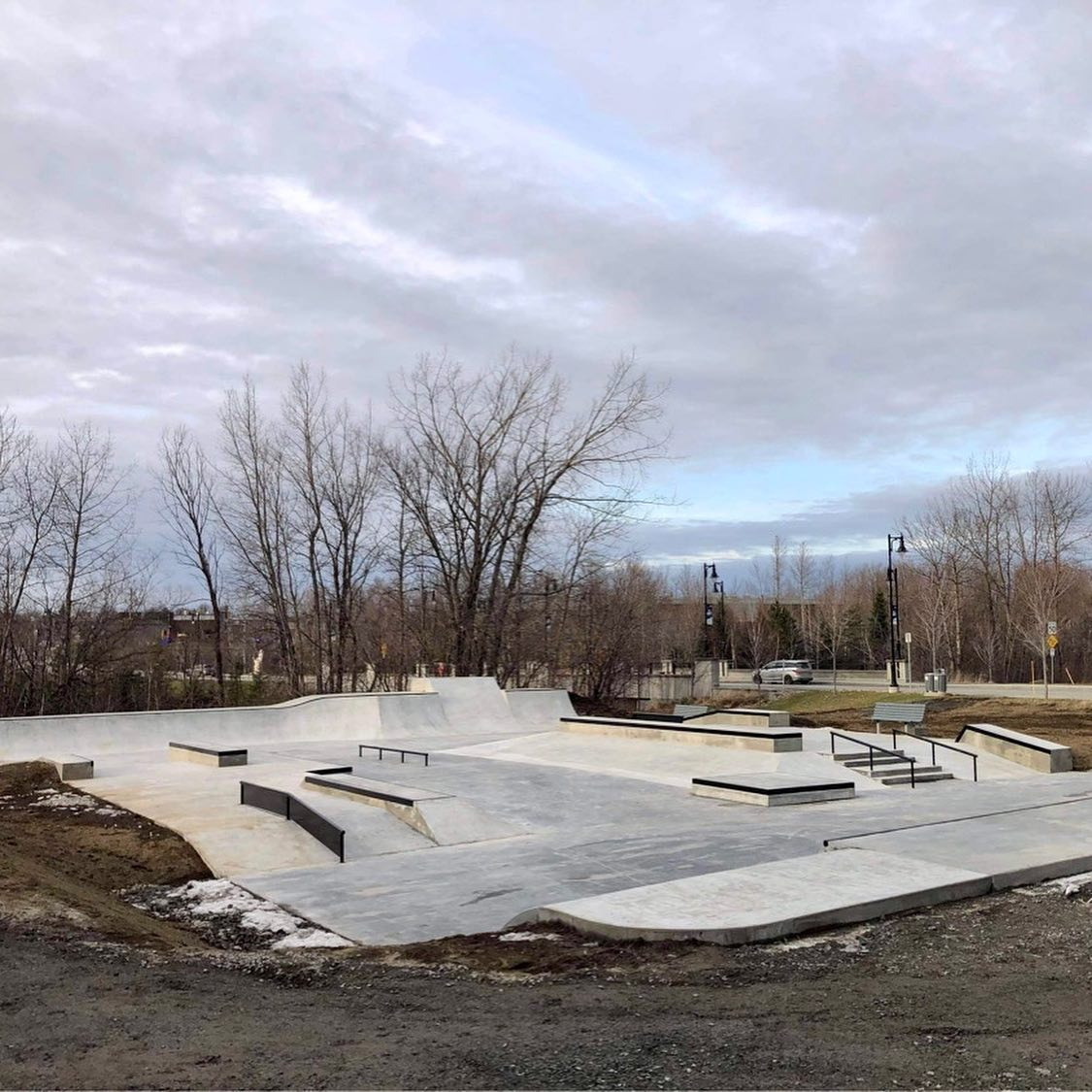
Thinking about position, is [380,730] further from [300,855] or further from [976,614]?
[976,614]

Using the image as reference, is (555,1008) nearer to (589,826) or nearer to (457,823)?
(457,823)

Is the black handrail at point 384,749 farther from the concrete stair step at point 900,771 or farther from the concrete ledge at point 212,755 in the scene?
the concrete stair step at point 900,771

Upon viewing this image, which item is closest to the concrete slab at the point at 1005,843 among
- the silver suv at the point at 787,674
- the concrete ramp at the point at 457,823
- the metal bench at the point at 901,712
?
the concrete ramp at the point at 457,823

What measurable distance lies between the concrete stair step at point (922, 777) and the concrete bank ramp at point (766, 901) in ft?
20.9

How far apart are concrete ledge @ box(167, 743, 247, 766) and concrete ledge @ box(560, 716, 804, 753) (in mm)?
7135

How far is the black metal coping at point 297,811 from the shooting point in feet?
33.2

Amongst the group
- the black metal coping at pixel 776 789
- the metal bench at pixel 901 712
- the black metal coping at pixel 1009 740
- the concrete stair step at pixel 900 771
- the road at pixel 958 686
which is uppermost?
the metal bench at pixel 901 712

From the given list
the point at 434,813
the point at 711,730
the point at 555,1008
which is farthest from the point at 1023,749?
the point at 555,1008

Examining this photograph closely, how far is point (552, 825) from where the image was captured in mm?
11617

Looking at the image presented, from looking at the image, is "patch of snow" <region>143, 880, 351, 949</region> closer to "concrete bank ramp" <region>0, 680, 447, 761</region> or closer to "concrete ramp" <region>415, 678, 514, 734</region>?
"concrete bank ramp" <region>0, 680, 447, 761</region>

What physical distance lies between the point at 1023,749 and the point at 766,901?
11.5 m

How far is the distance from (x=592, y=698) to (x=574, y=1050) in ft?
97.0

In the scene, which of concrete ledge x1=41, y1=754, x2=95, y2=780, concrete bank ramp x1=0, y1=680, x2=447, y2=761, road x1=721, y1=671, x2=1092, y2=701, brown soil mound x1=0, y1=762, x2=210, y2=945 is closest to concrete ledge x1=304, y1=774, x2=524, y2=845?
brown soil mound x1=0, y1=762, x2=210, y2=945

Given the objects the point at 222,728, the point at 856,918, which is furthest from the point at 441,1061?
the point at 222,728
